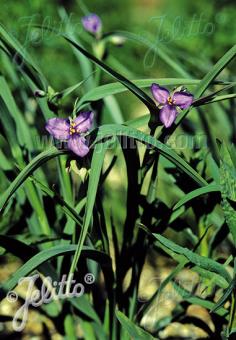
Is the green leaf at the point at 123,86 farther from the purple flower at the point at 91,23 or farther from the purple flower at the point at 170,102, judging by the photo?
the purple flower at the point at 91,23

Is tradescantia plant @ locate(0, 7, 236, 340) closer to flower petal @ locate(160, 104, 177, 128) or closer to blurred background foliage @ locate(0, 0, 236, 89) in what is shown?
flower petal @ locate(160, 104, 177, 128)

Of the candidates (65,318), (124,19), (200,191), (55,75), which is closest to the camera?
(200,191)

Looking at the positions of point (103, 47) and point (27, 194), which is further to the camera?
point (103, 47)

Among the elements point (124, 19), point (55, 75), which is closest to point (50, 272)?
point (55, 75)

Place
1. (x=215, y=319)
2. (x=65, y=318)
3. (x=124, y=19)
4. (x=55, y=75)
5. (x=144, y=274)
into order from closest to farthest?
1. (x=215, y=319)
2. (x=65, y=318)
3. (x=144, y=274)
4. (x=55, y=75)
5. (x=124, y=19)

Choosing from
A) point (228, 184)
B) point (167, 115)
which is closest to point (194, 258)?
point (228, 184)

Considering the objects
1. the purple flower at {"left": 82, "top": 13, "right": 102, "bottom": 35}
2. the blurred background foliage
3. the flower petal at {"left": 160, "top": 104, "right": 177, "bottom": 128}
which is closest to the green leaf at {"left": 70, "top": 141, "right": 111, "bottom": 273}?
the flower petal at {"left": 160, "top": 104, "right": 177, "bottom": 128}

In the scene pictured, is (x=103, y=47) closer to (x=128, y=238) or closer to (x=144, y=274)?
(x=128, y=238)
